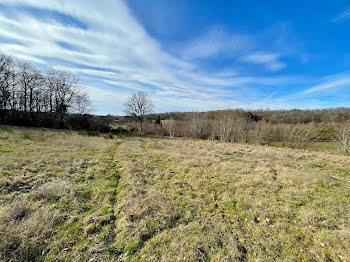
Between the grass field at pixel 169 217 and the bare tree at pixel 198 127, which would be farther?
the bare tree at pixel 198 127

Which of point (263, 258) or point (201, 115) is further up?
point (201, 115)

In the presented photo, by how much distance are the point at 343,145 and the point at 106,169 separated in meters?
25.0

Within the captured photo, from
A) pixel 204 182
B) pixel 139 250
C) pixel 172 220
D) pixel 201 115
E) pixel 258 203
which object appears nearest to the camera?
pixel 139 250

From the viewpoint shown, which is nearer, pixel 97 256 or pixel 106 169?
pixel 97 256

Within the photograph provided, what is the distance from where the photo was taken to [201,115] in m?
33.0

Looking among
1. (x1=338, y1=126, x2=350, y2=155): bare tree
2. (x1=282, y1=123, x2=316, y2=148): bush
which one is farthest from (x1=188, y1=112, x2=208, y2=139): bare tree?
(x1=338, y1=126, x2=350, y2=155): bare tree

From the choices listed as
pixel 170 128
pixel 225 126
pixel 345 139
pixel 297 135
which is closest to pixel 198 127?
pixel 225 126

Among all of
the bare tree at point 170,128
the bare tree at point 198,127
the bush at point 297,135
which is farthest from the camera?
the bare tree at point 170,128

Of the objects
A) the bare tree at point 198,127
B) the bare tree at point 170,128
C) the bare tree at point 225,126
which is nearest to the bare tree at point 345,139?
the bare tree at point 225,126

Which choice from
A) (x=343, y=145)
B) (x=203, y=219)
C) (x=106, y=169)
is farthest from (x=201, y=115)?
(x=203, y=219)

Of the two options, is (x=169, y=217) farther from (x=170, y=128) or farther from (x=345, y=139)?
(x=170, y=128)

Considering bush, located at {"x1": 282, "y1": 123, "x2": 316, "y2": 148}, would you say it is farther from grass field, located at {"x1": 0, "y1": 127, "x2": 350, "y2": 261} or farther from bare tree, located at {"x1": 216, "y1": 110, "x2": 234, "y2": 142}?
grass field, located at {"x1": 0, "y1": 127, "x2": 350, "y2": 261}

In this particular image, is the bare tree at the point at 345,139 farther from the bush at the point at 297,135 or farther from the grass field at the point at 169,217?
the grass field at the point at 169,217

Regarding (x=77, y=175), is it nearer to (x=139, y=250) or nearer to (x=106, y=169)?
(x=106, y=169)
